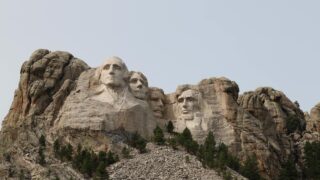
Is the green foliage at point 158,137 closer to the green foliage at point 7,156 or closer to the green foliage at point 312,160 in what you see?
the green foliage at point 7,156

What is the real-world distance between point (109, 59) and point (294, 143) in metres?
10.6

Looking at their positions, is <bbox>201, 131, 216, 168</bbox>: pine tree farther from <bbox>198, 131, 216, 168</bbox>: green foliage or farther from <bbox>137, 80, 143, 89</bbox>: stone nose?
<bbox>137, 80, 143, 89</bbox>: stone nose

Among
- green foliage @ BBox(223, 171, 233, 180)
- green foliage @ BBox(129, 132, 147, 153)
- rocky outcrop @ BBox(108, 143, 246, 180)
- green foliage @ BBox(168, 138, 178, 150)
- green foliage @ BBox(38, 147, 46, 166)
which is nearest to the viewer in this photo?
rocky outcrop @ BBox(108, 143, 246, 180)

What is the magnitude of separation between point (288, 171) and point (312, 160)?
1694 millimetres

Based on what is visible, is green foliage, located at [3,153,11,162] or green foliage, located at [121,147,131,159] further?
green foliage, located at [121,147,131,159]

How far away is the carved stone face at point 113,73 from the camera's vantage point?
171 feet

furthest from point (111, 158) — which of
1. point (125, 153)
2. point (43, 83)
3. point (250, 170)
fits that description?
point (43, 83)

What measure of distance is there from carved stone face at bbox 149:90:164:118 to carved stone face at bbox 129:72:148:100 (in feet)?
1.74

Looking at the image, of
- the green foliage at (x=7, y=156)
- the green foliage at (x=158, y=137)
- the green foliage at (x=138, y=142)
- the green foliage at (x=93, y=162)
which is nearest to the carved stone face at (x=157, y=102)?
the green foliage at (x=158, y=137)

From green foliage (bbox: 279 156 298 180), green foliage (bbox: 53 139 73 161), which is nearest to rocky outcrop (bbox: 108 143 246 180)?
green foliage (bbox: 53 139 73 161)

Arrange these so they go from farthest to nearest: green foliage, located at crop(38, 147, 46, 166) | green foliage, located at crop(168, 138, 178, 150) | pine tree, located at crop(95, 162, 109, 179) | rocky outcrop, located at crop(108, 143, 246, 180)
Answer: green foliage, located at crop(168, 138, 178, 150), green foliage, located at crop(38, 147, 46, 166), rocky outcrop, located at crop(108, 143, 246, 180), pine tree, located at crop(95, 162, 109, 179)

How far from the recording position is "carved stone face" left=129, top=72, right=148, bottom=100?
53.1 meters

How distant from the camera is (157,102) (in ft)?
177

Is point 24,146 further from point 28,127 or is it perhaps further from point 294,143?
point 294,143
